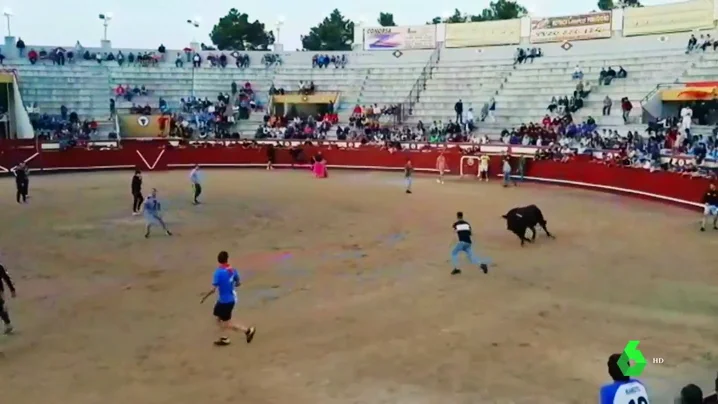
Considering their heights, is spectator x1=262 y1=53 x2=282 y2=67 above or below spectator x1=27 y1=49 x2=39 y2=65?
above

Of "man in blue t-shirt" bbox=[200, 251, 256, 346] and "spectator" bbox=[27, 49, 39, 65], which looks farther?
"spectator" bbox=[27, 49, 39, 65]

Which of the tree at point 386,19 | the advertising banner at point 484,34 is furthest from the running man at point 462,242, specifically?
the tree at point 386,19

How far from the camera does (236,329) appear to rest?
387 inches

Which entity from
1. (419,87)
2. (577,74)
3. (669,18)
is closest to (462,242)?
(577,74)

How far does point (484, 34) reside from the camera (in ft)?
148

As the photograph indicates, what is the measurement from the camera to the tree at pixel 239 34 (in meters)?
81.9

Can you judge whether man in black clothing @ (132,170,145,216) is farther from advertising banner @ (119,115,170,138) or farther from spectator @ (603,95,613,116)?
spectator @ (603,95,613,116)

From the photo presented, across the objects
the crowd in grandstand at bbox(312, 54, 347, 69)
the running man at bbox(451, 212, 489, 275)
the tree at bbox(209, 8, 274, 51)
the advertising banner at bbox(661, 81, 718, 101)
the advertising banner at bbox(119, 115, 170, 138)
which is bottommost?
the running man at bbox(451, 212, 489, 275)

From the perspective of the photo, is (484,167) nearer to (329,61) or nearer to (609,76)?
(609,76)

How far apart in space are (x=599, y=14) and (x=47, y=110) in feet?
100

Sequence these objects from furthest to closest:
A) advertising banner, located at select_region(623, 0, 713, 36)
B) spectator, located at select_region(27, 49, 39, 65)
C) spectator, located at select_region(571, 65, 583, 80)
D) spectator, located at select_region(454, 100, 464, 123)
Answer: spectator, located at select_region(27, 49, 39, 65) < spectator, located at select_region(454, 100, 464, 123) < spectator, located at select_region(571, 65, 583, 80) < advertising banner, located at select_region(623, 0, 713, 36)

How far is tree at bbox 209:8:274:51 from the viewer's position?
8194 cm

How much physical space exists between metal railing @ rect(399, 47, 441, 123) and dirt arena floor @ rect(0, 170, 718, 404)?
71.7 feet

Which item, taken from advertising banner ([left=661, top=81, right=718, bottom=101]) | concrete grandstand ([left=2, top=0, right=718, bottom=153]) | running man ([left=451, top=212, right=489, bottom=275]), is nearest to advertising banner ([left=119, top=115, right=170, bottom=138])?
concrete grandstand ([left=2, top=0, right=718, bottom=153])
